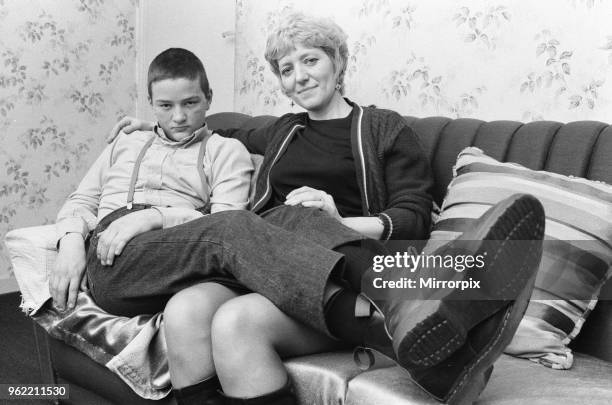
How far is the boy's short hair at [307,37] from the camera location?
5.55 ft

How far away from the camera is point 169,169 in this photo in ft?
5.73

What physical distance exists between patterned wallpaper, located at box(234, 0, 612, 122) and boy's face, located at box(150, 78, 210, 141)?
0.74 m

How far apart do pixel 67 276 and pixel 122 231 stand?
0.23 metres

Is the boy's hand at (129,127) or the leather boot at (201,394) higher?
the boy's hand at (129,127)

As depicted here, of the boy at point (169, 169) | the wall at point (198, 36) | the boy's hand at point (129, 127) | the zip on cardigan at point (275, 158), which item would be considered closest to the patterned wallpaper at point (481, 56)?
the wall at point (198, 36)

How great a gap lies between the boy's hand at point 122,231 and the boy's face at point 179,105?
32cm

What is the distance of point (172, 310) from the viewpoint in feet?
4.14

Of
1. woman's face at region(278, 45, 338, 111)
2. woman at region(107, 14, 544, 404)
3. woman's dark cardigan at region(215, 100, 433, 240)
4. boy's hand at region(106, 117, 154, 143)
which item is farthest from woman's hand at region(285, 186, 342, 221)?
boy's hand at region(106, 117, 154, 143)

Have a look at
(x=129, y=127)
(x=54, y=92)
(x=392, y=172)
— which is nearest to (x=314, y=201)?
(x=392, y=172)

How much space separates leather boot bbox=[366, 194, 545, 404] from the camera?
929mm

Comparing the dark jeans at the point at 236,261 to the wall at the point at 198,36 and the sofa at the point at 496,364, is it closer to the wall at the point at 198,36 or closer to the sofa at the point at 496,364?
the sofa at the point at 496,364

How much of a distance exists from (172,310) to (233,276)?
134 mm

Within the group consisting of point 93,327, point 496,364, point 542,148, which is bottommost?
point 93,327

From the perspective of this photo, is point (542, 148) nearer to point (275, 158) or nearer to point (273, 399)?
point (275, 158)
